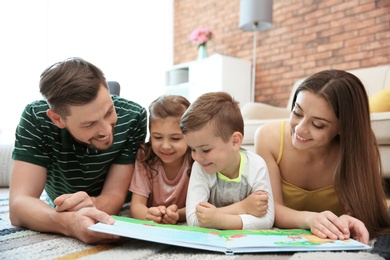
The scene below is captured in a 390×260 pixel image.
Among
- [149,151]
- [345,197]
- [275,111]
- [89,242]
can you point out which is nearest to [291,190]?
[345,197]

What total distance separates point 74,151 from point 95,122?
0.51 ft

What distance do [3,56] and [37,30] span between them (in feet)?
1.39

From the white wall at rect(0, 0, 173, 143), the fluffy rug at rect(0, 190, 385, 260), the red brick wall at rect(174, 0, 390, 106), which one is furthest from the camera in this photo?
the white wall at rect(0, 0, 173, 143)

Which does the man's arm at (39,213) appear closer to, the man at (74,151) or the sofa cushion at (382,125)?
the man at (74,151)

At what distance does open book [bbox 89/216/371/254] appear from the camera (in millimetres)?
723

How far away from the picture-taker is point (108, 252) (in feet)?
2.52

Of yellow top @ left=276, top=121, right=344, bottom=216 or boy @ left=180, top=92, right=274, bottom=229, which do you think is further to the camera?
yellow top @ left=276, top=121, right=344, bottom=216

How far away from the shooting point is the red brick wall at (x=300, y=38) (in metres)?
2.98

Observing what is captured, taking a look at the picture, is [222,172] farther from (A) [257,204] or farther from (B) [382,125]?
(B) [382,125]

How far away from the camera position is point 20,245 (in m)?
0.83

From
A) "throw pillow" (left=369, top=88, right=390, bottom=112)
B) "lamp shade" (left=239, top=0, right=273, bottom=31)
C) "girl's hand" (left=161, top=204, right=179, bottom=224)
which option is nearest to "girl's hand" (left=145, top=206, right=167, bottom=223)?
"girl's hand" (left=161, top=204, right=179, bottom=224)

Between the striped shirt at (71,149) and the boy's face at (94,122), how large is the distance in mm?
55

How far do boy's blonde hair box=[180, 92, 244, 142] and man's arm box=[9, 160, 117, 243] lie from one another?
1.10ft

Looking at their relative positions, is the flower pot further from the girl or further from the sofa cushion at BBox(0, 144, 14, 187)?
the girl
